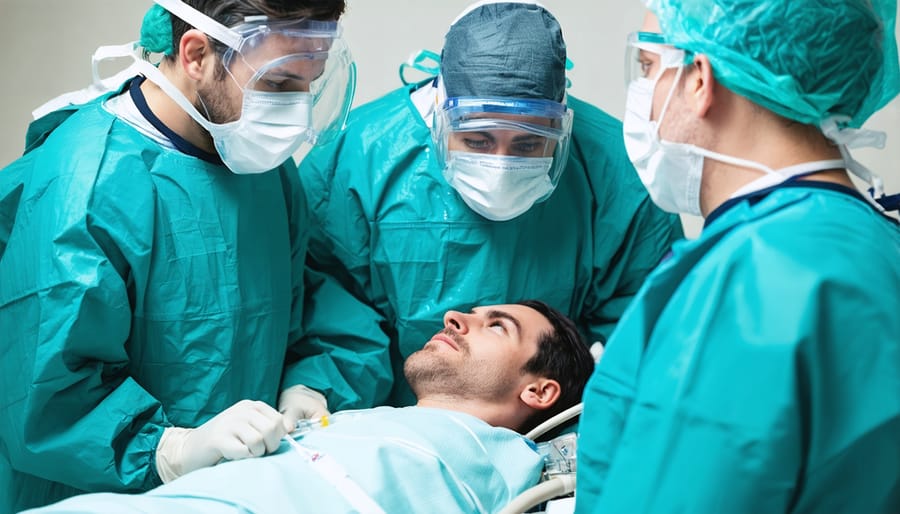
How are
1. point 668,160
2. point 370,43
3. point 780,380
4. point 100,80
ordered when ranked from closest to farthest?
point 780,380, point 668,160, point 100,80, point 370,43

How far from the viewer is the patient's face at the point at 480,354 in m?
2.07

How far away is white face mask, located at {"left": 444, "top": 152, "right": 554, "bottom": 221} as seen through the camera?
2098mm

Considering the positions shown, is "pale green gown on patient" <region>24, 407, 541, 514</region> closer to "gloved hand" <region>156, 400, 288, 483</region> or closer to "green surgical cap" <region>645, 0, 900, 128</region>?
"gloved hand" <region>156, 400, 288, 483</region>

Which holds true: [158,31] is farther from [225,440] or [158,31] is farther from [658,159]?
[658,159]

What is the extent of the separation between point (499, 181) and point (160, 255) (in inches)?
29.2

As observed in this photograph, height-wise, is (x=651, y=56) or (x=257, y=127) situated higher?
(x=651, y=56)

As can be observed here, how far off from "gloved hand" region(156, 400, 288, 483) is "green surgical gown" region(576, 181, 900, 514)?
0.77 meters

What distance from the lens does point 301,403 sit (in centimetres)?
212

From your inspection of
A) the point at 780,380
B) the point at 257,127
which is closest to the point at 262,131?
the point at 257,127

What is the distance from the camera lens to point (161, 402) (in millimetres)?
1942

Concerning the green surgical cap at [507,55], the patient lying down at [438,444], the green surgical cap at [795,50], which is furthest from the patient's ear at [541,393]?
the green surgical cap at [795,50]

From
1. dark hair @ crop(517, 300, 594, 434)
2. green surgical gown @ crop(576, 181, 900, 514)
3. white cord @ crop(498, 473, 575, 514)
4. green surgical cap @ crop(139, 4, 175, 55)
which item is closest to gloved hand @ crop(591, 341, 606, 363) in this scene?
dark hair @ crop(517, 300, 594, 434)

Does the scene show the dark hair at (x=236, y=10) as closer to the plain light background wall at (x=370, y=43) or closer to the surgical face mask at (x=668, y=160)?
the surgical face mask at (x=668, y=160)

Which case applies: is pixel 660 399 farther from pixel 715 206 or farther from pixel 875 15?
pixel 875 15
